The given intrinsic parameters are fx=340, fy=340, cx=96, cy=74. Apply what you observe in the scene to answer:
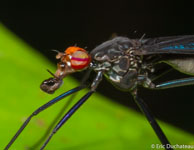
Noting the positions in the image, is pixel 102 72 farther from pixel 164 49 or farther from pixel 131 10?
pixel 131 10

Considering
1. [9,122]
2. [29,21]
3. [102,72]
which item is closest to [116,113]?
[102,72]

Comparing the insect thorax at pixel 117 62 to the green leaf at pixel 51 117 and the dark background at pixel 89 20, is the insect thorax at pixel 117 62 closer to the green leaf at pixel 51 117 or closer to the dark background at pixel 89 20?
the green leaf at pixel 51 117

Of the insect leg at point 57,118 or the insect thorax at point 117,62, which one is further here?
the insect thorax at point 117,62

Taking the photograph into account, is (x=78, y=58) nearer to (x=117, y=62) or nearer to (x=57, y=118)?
(x=117, y=62)

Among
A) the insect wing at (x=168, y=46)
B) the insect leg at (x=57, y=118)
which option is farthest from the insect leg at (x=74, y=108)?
the insect wing at (x=168, y=46)

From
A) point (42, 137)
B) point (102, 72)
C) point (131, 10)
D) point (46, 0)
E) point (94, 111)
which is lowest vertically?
point (42, 137)

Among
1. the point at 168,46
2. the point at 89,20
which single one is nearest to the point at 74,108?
the point at 168,46
